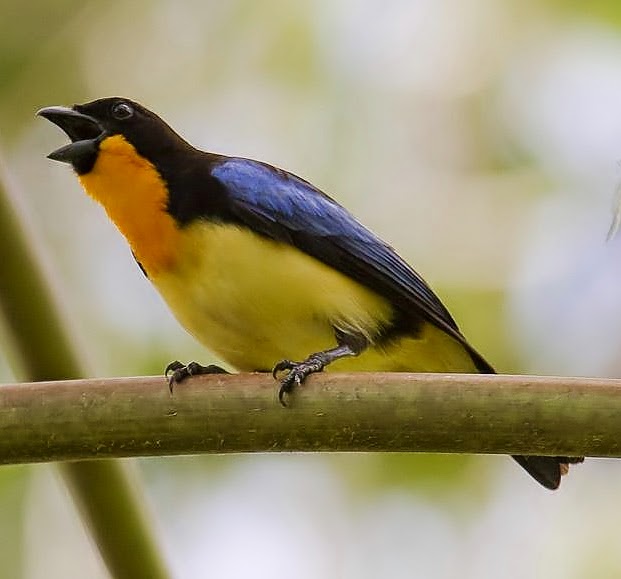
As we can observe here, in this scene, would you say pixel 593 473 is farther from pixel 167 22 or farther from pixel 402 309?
pixel 167 22

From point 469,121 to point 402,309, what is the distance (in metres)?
1.44

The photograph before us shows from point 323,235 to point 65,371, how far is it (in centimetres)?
102

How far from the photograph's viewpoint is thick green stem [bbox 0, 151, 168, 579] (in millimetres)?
1665

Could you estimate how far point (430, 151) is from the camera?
3953mm

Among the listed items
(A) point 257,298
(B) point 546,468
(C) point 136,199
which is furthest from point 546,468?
(C) point 136,199

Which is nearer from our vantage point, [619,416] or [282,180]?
[619,416]

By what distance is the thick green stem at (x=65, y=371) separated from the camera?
1.67m

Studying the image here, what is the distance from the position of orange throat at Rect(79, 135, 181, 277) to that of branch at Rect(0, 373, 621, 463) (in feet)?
3.39

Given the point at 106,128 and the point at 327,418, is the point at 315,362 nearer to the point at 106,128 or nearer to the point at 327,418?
the point at 327,418

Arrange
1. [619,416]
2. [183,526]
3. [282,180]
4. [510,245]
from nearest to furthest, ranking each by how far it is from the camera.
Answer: [619,416] → [282,180] → [183,526] → [510,245]

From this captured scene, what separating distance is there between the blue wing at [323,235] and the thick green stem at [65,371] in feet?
2.82

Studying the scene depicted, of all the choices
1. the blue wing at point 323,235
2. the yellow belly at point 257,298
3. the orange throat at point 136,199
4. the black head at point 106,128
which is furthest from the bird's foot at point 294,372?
the black head at point 106,128

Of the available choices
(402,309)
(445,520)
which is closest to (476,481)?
(445,520)

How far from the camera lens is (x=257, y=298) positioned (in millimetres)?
2471
